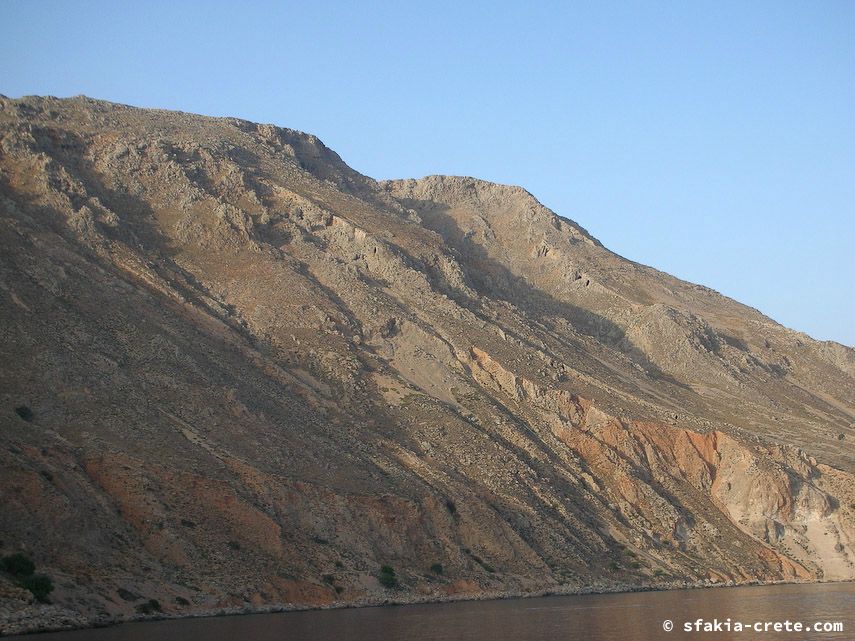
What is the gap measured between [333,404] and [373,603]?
20800mm

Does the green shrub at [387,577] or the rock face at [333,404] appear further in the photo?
the green shrub at [387,577]

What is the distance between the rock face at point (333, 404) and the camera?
59.9m

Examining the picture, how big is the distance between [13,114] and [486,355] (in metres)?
42.4

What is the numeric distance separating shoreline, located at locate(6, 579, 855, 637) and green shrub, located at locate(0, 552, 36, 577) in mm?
2411

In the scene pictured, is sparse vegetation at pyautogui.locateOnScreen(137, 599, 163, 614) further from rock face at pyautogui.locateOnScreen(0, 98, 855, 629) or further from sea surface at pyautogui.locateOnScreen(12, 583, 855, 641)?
sea surface at pyautogui.locateOnScreen(12, 583, 855, 641)

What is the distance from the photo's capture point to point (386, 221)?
108 meters

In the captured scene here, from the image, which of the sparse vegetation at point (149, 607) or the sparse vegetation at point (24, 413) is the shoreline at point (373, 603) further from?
the sparse vegetation at point (24, 413)

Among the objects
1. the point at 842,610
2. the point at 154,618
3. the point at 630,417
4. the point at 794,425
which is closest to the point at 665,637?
the point at 842,610

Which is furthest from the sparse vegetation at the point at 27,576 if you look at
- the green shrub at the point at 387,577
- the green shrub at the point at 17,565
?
the green shrub at the point at 387,577

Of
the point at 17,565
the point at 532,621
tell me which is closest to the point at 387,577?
the point at 532,621

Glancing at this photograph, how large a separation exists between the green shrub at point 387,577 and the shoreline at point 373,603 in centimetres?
107

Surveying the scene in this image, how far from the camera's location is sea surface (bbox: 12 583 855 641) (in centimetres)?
4512

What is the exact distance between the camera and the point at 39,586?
49.0 metres

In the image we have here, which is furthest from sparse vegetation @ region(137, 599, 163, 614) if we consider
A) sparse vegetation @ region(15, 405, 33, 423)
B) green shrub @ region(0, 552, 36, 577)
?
sparse vegetation @ region(15, 405, 33, 423)
